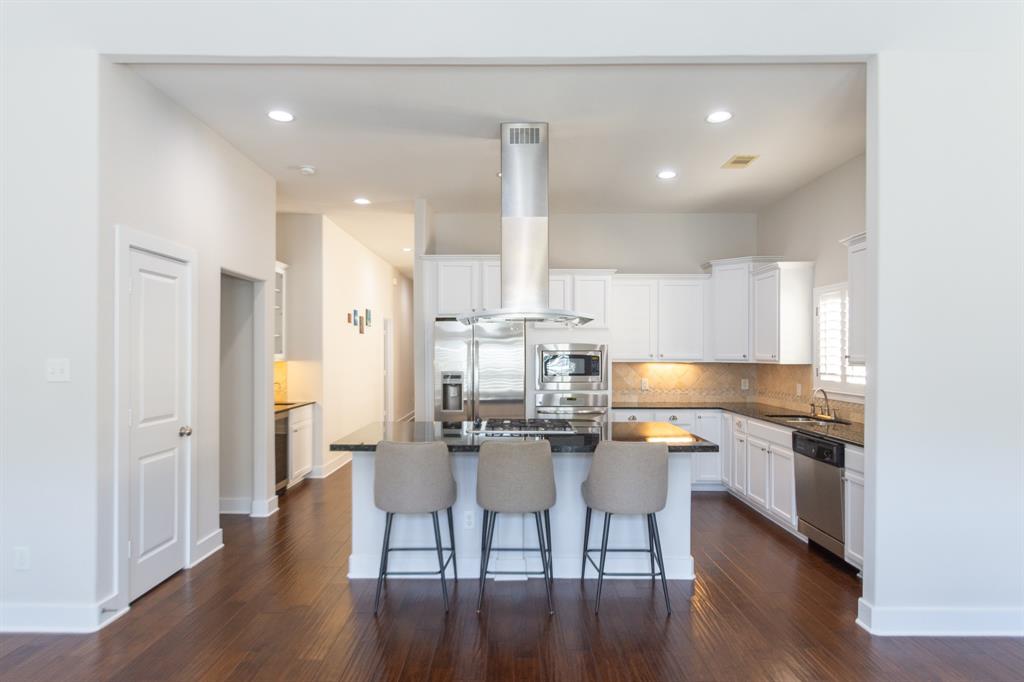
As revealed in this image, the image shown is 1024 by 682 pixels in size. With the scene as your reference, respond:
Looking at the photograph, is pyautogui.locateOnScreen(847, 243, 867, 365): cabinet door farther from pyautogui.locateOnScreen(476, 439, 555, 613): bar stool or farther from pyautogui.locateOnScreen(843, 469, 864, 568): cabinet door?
pyautogui.locateOnScreen(476, 439, 555, 613): bar stool

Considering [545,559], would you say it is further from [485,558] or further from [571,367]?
[571,367]

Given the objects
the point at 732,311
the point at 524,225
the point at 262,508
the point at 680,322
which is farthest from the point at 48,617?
the point at 732,311

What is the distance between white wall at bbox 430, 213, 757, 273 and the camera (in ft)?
21.7

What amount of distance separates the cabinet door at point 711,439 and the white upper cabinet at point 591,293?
1.44m

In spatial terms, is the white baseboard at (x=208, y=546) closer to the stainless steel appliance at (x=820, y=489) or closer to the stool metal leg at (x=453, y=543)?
the stool metal leg at (x=453, y=543)

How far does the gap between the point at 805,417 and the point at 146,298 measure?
5.09m

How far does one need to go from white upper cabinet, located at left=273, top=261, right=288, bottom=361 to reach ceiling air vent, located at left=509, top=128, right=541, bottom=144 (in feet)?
11.7

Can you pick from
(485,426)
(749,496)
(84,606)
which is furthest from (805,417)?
(84,606)

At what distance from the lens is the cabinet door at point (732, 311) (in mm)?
5898

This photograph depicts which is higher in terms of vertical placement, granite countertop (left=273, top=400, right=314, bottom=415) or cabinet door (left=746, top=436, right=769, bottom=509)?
granite countertop (left=273, top=400, right=314, bottom=415)

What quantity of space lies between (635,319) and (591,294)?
2.03ft

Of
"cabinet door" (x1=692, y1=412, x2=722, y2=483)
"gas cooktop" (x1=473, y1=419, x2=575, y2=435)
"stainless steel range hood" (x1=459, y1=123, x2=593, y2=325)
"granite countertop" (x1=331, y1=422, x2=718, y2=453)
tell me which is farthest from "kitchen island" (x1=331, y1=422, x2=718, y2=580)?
"cabinet door" (x1=692, y1=412, x2=722, y2=483)

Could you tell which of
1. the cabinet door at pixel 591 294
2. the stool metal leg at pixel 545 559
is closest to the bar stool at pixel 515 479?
the stool metal leg at pixel 545 559

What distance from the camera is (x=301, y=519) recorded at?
16.5 ft
